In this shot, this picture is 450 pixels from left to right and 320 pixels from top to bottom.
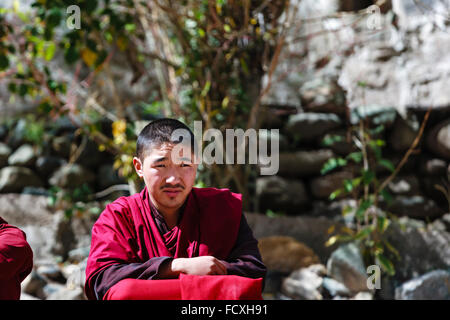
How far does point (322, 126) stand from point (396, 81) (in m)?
1.00

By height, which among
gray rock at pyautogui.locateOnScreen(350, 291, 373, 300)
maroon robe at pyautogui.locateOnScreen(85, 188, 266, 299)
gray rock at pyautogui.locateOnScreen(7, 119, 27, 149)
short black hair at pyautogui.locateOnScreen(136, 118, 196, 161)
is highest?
gray rock at pyautogui.locateOnScreen(7, 119, 27, 149)

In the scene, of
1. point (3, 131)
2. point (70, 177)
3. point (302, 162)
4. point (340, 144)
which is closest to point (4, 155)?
point (3, 131)

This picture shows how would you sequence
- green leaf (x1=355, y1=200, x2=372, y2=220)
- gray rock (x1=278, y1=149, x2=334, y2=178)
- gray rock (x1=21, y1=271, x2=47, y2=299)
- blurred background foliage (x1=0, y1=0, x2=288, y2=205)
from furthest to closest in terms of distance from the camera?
gray rock (x1=278, y1=149, x2=334, y2=178) < blurred background foliage (x1=0, y1=0, x2=288, y2=205) < green leaf (x1=355, y1=200, x2=372, y2=220) < gray rock (x1=21, y1=271, x2=47, y2=299)

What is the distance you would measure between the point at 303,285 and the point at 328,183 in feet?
5.26

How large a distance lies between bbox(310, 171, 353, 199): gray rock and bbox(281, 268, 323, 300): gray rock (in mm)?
1426

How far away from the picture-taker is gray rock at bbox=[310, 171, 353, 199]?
408 cm

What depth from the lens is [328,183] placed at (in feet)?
13.4

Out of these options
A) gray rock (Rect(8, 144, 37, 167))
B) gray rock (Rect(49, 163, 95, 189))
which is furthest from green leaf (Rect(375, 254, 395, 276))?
gray rock (Rect(8, 144, 37, 167))

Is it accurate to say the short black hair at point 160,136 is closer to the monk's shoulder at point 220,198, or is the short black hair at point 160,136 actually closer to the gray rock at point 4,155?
the monk's shoulder at point 220,198

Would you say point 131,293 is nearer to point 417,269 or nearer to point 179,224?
point 179,224

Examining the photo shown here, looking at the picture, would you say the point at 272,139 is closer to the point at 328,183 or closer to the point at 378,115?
the point at 328,183

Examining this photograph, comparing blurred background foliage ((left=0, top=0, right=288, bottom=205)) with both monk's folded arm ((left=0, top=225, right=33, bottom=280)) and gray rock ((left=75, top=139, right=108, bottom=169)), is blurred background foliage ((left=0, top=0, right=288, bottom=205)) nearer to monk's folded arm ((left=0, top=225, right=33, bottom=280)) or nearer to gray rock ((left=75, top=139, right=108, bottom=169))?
gray rock ((left=75, top=139, right=108, bottom=169))

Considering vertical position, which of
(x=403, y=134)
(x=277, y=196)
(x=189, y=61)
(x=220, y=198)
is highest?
(x=189, y=61)

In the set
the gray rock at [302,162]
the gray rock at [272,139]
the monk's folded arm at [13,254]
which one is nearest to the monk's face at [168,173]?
the monk's folded arm at [13,254]
